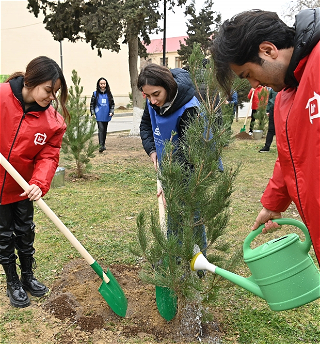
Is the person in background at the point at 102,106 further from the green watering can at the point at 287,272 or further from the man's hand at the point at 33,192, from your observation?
the green watering can at the point at 287,272

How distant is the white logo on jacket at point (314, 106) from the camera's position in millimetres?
1090

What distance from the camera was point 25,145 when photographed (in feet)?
7.69

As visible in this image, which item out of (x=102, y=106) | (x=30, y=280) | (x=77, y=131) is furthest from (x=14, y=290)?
(x=102, y=106)

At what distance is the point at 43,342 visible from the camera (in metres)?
2.20

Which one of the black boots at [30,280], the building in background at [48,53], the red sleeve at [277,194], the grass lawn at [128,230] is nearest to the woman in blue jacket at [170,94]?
the grass lawn at [128,230]

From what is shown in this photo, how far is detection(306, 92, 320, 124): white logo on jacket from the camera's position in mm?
1090

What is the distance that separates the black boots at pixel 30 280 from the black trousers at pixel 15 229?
0.08 m

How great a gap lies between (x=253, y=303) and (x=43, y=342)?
1.44 meters

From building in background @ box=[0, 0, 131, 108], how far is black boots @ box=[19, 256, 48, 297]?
62.7ft

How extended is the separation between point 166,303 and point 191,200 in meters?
0.75

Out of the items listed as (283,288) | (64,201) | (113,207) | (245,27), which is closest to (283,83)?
(245,27)

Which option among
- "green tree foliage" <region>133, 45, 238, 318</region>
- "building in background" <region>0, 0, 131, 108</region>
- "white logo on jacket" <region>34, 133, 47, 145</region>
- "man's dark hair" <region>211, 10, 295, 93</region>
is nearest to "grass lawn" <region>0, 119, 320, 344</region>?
"green tree foliage" <region>133, 45, 238, 318</region>

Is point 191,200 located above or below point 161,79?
below

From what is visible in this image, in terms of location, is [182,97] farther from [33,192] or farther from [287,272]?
[287,272]
